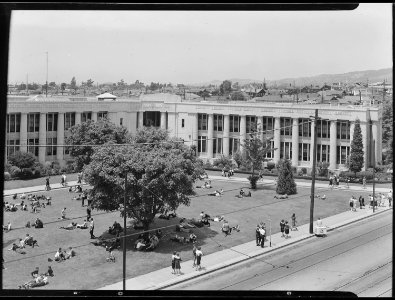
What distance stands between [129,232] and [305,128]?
21.2 m

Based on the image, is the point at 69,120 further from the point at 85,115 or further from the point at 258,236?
the point at 258,236

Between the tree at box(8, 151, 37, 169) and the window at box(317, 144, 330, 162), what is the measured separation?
20.0 meters

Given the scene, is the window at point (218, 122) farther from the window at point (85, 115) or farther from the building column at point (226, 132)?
the window at point (85, 115)

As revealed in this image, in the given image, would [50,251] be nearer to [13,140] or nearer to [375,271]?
[375,271]

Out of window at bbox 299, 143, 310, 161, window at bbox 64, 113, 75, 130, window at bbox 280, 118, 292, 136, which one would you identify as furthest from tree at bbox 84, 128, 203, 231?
window at bbox 280, 118, 292, 136

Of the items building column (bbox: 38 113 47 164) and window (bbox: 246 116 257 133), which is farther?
window (bbox: 246 116 257 133)

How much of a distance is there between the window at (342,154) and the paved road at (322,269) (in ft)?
53.6

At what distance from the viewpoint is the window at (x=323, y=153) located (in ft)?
125

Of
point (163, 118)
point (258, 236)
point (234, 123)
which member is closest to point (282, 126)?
point (234, 123)

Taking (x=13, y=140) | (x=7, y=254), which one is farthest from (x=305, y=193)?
(x=13, y=140)

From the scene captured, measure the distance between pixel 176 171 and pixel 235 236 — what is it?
3.95 meters

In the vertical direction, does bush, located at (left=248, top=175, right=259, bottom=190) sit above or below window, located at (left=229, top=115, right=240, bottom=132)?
below

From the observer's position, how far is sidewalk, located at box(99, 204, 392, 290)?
50.2 feet

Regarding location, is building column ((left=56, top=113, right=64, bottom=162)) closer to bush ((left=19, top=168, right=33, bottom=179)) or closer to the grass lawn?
bush ((left=19, top=168, right=33, bottom=179))
